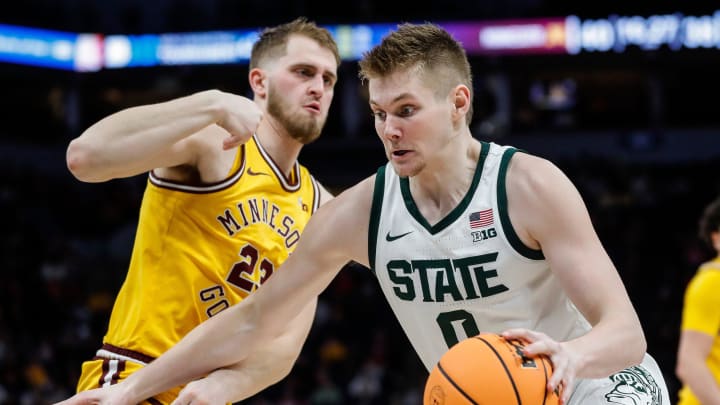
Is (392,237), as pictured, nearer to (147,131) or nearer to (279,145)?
(147,131)

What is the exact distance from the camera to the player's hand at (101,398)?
3.46 m

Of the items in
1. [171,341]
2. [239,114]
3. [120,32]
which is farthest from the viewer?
[120,32]

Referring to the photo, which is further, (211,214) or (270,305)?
(211,214)

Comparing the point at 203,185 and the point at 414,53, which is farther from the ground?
the point at 414,53

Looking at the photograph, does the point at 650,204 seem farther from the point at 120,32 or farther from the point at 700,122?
the point at 120,32

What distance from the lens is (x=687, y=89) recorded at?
1947cm

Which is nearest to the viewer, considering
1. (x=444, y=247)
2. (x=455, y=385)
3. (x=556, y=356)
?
(x=556, y=356)

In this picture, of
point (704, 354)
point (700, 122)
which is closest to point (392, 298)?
point (704, 354)

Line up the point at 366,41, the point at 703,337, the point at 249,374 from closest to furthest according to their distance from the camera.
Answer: the point at 249,374 < the point at 703,337 < the point at 366,41

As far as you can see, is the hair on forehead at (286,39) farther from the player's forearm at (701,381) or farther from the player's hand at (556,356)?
the player's forearm at (701,381)

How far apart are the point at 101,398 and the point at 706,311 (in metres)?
3.68

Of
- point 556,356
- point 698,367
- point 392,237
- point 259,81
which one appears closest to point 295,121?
point 259,81

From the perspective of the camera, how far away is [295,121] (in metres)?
4.25

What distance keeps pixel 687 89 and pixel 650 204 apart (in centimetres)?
427
